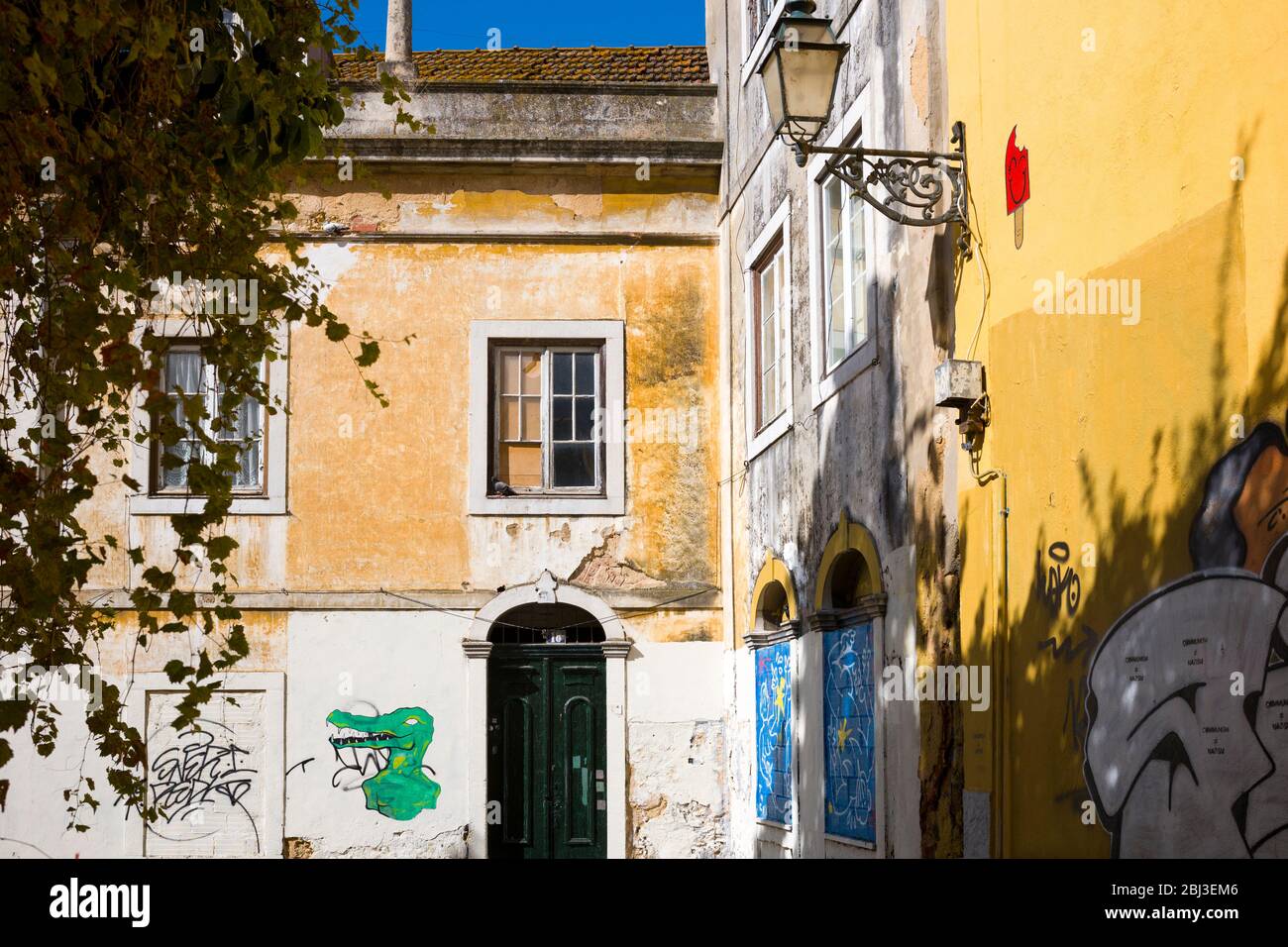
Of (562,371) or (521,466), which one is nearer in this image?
(521,466)

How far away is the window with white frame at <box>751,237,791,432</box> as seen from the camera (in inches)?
521

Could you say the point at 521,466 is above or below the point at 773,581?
above

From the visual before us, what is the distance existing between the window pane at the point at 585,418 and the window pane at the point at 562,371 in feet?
0.59

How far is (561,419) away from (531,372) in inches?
21.7

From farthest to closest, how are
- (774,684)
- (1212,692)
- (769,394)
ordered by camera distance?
(769,394) < (774,684) < (1212,692)

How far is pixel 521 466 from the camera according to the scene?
1593 centimetres

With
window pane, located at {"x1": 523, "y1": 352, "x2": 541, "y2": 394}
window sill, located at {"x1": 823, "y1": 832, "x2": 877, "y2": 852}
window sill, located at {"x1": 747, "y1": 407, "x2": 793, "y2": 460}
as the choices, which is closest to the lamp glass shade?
window sill, located at {"x1": 747, "y1": 407, "x2": 793, "y2": 460}

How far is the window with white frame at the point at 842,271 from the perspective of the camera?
432 inches

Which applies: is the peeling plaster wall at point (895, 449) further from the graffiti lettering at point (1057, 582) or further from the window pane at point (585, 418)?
the window pane at point (585, 418)

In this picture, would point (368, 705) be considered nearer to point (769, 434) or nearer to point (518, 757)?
point (518, 757)

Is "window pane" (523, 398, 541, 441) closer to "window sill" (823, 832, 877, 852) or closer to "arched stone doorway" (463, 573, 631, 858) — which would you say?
"arched stone doorway" (463, 573, 631, 858)

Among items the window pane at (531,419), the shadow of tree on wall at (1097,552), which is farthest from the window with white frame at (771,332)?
the shadow of tree on wall at (1097,552)

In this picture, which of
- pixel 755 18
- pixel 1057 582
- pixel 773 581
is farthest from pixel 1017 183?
pixel 755 18

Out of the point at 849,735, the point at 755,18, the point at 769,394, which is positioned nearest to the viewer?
the point at 849,735
